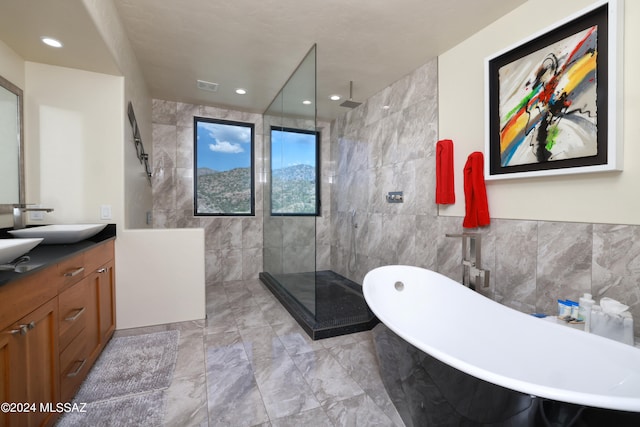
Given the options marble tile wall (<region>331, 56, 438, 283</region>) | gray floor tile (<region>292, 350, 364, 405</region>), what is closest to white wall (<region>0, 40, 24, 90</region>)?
gray floor tile (<region>292, 350, 364, 405</region>)

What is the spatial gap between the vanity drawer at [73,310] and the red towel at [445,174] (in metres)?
2.67

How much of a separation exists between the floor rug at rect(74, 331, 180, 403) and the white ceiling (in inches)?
85.3

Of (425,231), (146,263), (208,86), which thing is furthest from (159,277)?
(425,231)

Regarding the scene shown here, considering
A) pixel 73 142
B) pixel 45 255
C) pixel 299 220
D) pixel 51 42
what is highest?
pixel 51 42

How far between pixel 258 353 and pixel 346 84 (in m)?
2.94

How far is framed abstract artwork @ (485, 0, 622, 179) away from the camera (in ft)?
4.82

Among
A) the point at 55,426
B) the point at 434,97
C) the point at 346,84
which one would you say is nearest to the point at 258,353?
the point at 55,426

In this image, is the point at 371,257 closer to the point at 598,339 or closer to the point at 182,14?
the point at 598,339

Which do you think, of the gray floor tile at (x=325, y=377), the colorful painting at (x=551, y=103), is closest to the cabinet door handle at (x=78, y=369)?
the gray floor tile at (x=325, y=377)

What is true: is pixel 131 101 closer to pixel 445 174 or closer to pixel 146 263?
pixel 146 263

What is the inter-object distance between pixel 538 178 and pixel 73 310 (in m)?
2.96

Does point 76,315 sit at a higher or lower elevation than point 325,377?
higher

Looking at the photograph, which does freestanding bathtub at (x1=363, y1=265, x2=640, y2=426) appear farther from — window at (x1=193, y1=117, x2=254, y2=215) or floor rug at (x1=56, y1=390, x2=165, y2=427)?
window at (x1=193, y1=117, x2=254, y2=215)

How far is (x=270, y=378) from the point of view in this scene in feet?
5.85
